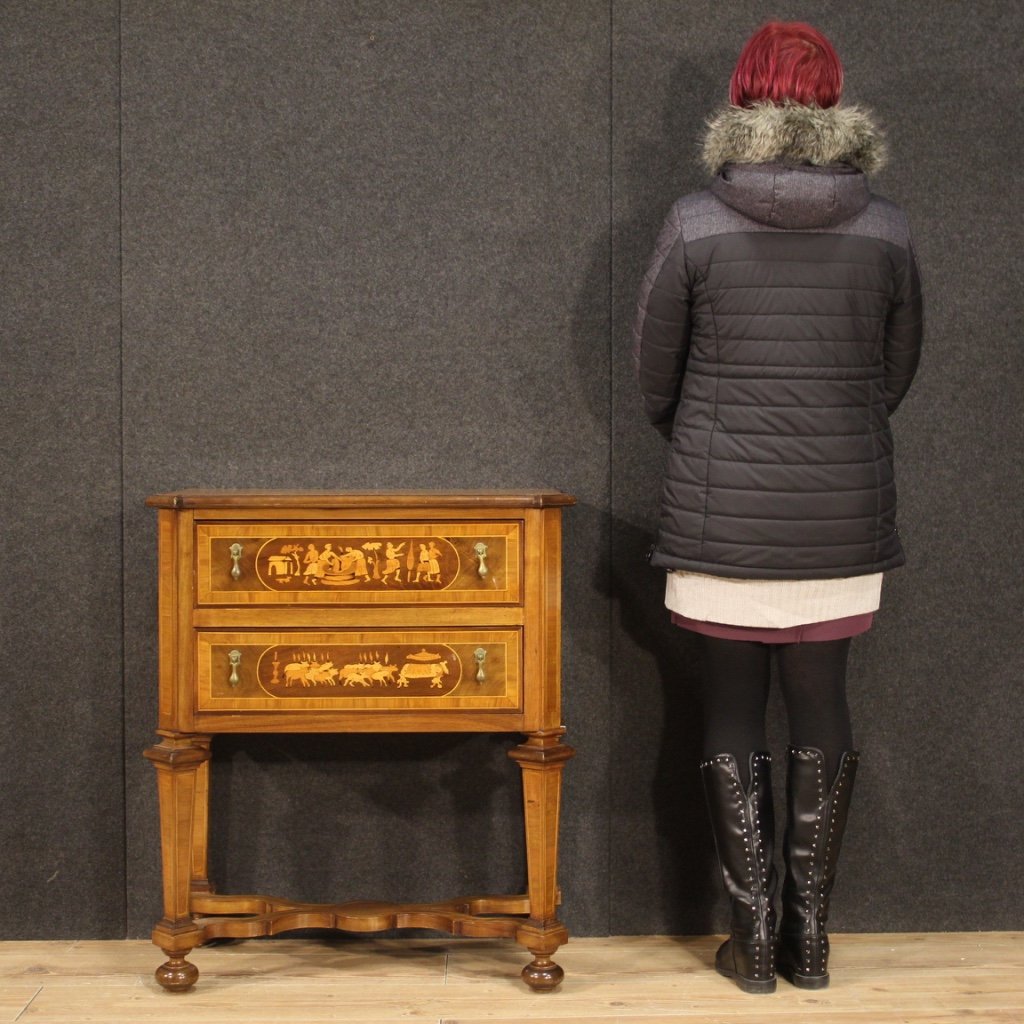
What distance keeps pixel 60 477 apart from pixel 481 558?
1.00 meters

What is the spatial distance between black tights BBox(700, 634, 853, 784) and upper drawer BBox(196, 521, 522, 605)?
513mm

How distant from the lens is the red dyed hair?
244 cm

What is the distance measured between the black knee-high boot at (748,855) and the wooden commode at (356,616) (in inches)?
13.2

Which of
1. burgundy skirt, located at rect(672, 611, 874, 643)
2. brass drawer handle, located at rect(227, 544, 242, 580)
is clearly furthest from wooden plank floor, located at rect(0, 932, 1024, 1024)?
brass drawer handle, located at rect(227, 544, 242, 580)

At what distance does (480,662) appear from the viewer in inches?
97.7

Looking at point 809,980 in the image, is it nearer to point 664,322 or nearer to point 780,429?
point 780,429

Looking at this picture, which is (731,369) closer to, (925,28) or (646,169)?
(646,169)

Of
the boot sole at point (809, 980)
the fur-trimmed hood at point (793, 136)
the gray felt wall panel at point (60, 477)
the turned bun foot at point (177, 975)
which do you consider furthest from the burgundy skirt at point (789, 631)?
the gray felt wall panel at point (60, 477)

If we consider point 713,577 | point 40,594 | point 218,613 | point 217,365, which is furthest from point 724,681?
point 40,594

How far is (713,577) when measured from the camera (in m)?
2.49

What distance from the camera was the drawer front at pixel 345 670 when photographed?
2484 millimetres

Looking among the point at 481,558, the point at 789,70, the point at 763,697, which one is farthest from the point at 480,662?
the point at 789,70

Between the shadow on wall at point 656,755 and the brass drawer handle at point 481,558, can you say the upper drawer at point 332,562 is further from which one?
the shadow on wall at point 656,755

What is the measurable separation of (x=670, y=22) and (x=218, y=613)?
5.18ft
